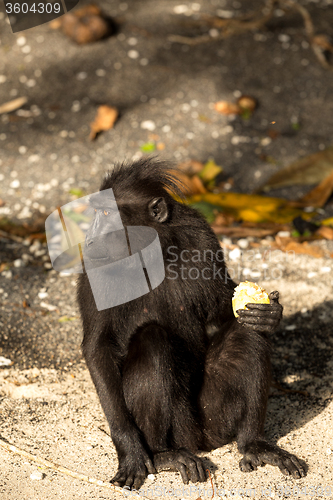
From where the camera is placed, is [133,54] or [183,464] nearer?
[183,464]

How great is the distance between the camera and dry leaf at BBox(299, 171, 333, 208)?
632cm

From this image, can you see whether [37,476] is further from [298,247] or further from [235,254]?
[298,247]

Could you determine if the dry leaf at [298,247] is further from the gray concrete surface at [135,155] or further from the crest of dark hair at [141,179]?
the crest of dark hair at [141,179]

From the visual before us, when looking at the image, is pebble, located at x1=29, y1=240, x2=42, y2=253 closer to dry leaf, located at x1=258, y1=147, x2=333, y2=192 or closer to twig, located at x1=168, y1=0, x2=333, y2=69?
dry leaf, located at x1=258, y1=147, x2=333, y2=192

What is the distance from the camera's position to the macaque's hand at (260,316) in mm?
3430

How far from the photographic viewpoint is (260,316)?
3.43 meters

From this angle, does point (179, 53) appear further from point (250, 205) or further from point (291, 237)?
point (291, 237)

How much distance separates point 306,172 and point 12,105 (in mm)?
4394

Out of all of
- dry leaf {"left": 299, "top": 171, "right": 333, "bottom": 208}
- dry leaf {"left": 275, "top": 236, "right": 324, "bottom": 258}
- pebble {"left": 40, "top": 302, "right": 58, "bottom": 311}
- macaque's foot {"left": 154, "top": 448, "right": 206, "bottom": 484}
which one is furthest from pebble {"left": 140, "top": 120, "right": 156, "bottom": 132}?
macaque's foot {"left": 154, "top": 448, "right": 206, "bottom": 484}

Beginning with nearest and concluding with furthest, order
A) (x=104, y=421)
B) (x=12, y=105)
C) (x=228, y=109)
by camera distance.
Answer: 1. (x=104, y=421)
2. (x=228, y=109)
3. (x=12, y=105)

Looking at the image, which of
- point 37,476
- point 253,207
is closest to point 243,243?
point 253,207

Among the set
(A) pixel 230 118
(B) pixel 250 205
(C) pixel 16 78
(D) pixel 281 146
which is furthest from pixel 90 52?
(B) pixel 250 205

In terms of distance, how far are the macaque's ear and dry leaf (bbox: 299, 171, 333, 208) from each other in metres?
3.26

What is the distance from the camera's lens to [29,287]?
211 inches
